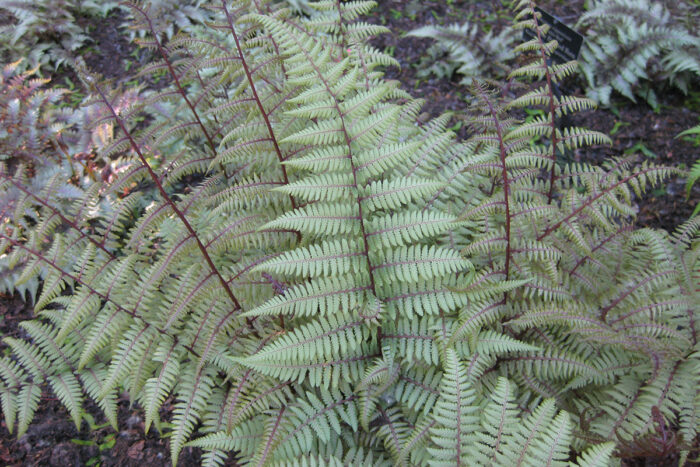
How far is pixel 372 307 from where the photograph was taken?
7.94ft

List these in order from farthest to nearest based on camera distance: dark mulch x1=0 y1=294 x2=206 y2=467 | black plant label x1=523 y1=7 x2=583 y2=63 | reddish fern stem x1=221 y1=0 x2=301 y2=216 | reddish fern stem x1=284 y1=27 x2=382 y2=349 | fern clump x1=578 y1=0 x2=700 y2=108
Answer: fern clump x1=578 y1=0 x2=700 y2=108 → black plant label x1=523 y1=7 x2=583 y2=63 → dark mulch x1=0 y1=294 x2=206 y2=467 → reddish fern stem x1=221 y1=0 x2=301 y2=216 → reddish fern stem x1=284 y1=27 x2=382 y2=349

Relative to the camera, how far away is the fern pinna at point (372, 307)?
2.37 m

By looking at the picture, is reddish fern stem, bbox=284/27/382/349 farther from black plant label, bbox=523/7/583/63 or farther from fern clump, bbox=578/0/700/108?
fern clump, bbox=578/0/700/108

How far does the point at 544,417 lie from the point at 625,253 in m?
1.51

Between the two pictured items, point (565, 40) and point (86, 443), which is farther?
point (565, 40)

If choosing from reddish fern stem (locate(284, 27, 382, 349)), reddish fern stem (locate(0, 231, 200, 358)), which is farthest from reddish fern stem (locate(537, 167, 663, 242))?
reddish fern stem (locate(0, 231, 200, 358))

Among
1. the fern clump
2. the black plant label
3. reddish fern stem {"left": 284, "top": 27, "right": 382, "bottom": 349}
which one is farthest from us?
the fern clump

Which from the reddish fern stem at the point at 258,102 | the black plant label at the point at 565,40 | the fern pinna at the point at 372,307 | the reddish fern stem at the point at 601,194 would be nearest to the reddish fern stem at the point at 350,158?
the fern pinna at the point at 372,307

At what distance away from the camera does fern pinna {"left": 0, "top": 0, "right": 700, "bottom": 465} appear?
2.37 meters

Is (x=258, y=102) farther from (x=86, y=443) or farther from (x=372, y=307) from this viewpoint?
(x=86, y=443)

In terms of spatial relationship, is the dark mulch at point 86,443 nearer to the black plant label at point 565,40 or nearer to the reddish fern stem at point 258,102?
the reddish fern stem at point 258,102

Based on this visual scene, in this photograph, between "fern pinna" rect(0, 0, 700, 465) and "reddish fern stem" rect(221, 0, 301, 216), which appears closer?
"fern pinna" rect(0, 0, 700, 465)

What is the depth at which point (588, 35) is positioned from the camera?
193 inches

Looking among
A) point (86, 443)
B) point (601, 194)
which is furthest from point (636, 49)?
point (86, 443)
